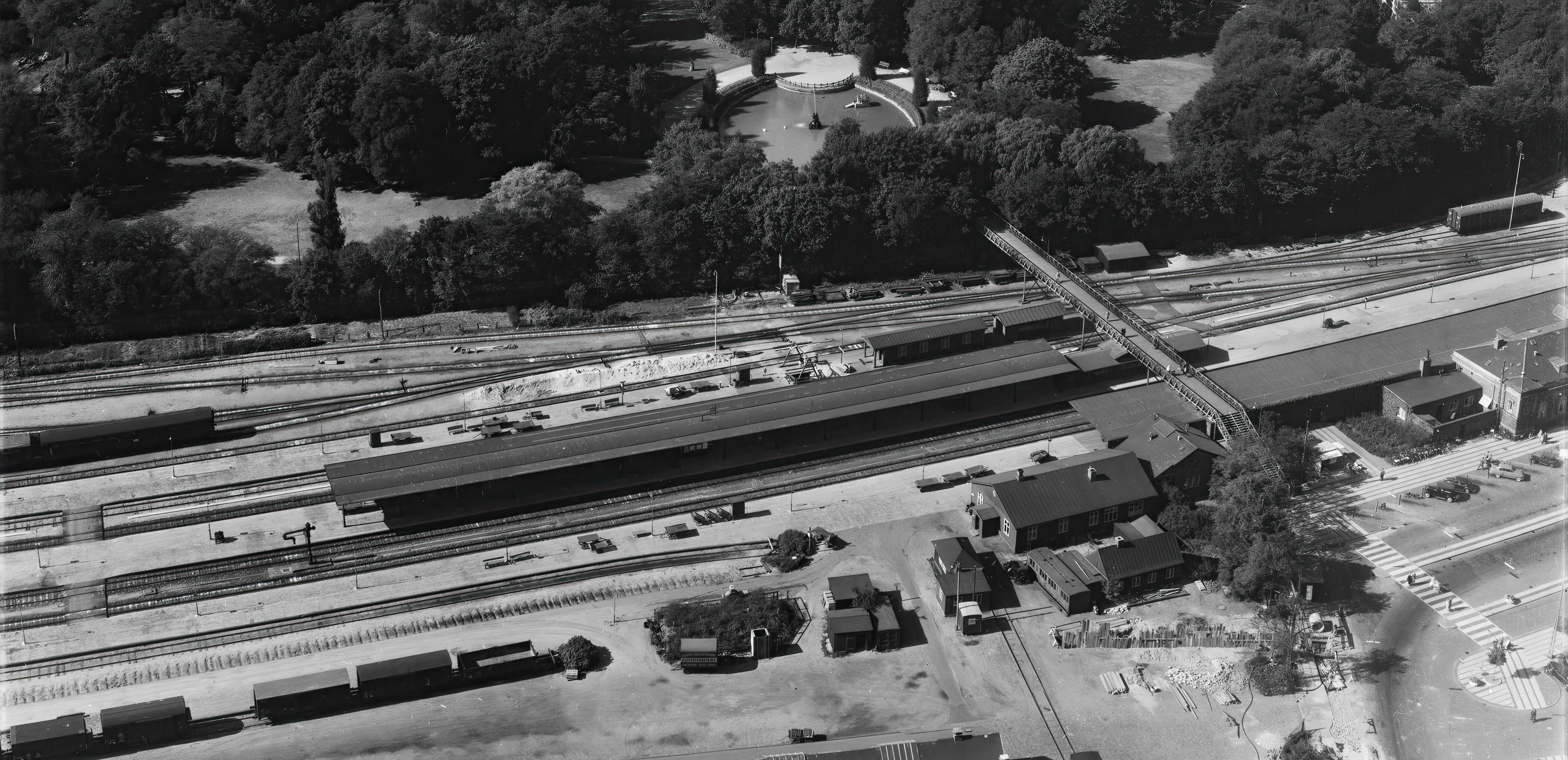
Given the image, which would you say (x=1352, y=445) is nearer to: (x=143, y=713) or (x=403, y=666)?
(x=403, y=666)

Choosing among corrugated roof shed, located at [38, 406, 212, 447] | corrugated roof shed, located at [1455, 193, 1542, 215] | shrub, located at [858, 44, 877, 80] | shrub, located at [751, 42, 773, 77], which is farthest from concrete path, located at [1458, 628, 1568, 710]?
shrub, located at [751, 42, 773, 77]

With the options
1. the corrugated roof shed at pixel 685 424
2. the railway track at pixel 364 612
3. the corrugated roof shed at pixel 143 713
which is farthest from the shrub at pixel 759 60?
the corrugated roof shed at pixel 143 713

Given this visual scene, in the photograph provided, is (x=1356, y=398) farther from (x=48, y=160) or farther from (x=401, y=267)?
(x=48, y=160)

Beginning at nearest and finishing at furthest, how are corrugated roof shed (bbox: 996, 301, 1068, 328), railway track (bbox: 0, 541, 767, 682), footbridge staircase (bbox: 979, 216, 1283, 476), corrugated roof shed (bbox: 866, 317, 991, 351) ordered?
railway track (bbox: 0, 541, 767, 682)
footbridge staircase (bbox: 979, 216, 1283, 476)
corrugated roof shed (bbox: 866, 317, 991, 351)
corrugated roof shed (bbox: 996, 301, 1068, 328)

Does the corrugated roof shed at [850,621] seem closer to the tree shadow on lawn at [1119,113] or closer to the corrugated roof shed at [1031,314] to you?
A: the corrugated roof shed at [1031,314]

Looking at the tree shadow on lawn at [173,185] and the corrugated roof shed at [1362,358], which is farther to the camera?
the tree shadow on lawn at [173,185]

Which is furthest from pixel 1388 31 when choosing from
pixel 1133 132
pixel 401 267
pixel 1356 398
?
pixel 401 267

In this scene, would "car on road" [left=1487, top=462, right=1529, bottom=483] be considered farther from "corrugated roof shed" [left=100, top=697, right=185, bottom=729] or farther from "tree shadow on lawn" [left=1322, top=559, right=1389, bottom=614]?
"corrugated roof shed" [left=100, top=697, right=185, bottom=729]
